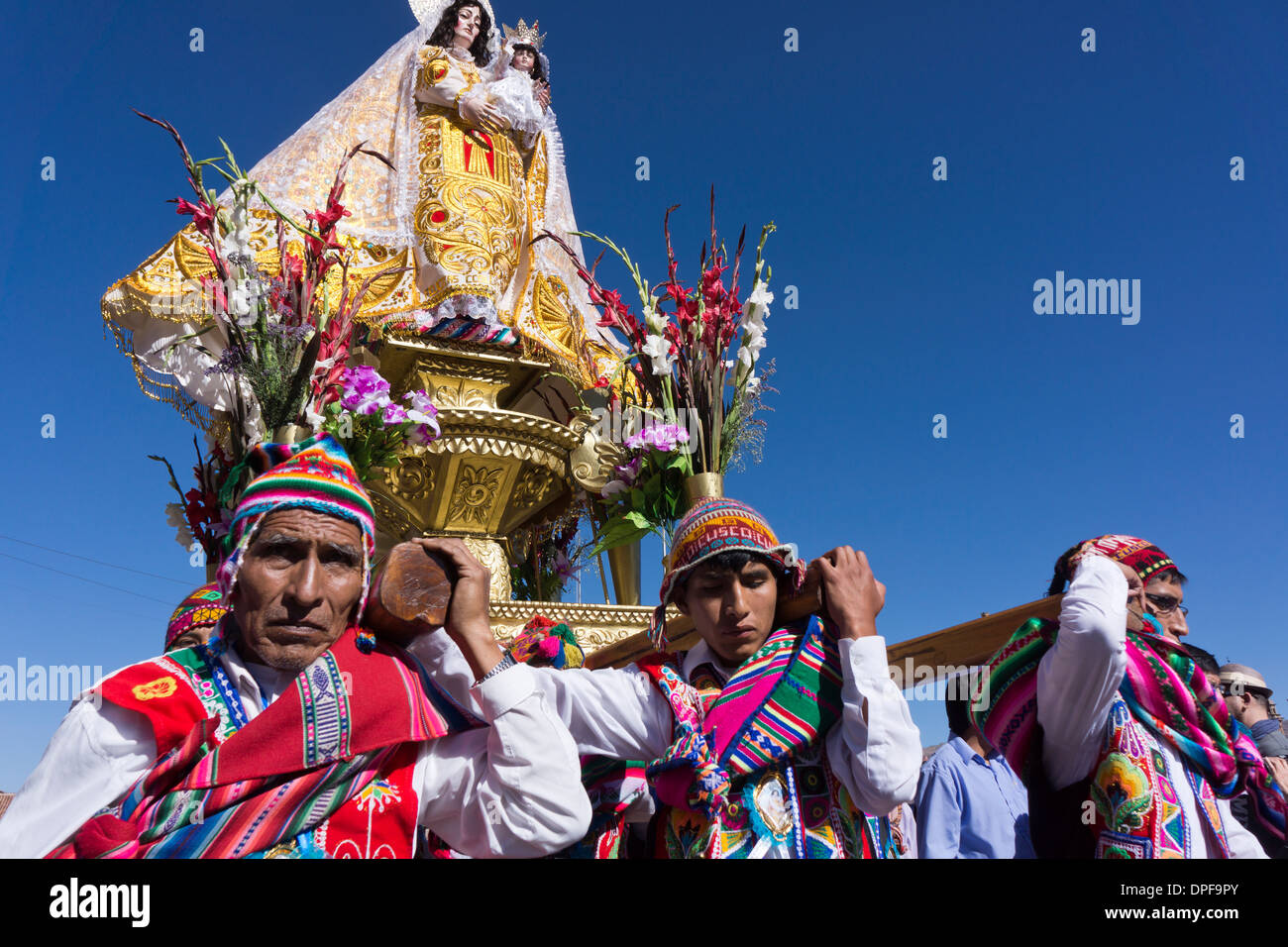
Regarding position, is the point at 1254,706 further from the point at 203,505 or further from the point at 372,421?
the point at 203,505

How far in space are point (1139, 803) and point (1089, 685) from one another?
34cm

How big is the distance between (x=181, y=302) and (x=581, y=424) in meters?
2.85

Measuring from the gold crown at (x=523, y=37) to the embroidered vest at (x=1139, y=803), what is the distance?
6.75 metres

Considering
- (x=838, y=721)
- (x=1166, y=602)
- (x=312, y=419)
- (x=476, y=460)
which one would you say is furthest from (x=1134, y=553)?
(x=476, y=460)

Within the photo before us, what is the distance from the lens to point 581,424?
21.9 feet

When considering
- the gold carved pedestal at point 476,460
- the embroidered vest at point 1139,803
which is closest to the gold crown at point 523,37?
the gold carved pedestal at point 476,460

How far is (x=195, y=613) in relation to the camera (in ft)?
10.5

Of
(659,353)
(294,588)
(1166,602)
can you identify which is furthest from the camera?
(659,353)

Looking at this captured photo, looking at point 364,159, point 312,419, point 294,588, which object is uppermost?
point 364,159

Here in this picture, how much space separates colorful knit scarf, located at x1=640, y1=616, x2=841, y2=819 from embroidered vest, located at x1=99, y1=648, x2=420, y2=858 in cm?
63

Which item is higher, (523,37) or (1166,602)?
(523,37)

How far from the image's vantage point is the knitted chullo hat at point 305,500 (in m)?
1.90

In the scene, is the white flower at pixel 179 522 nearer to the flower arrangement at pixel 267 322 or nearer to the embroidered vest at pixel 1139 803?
the flower arrangement at pixel 267 322
